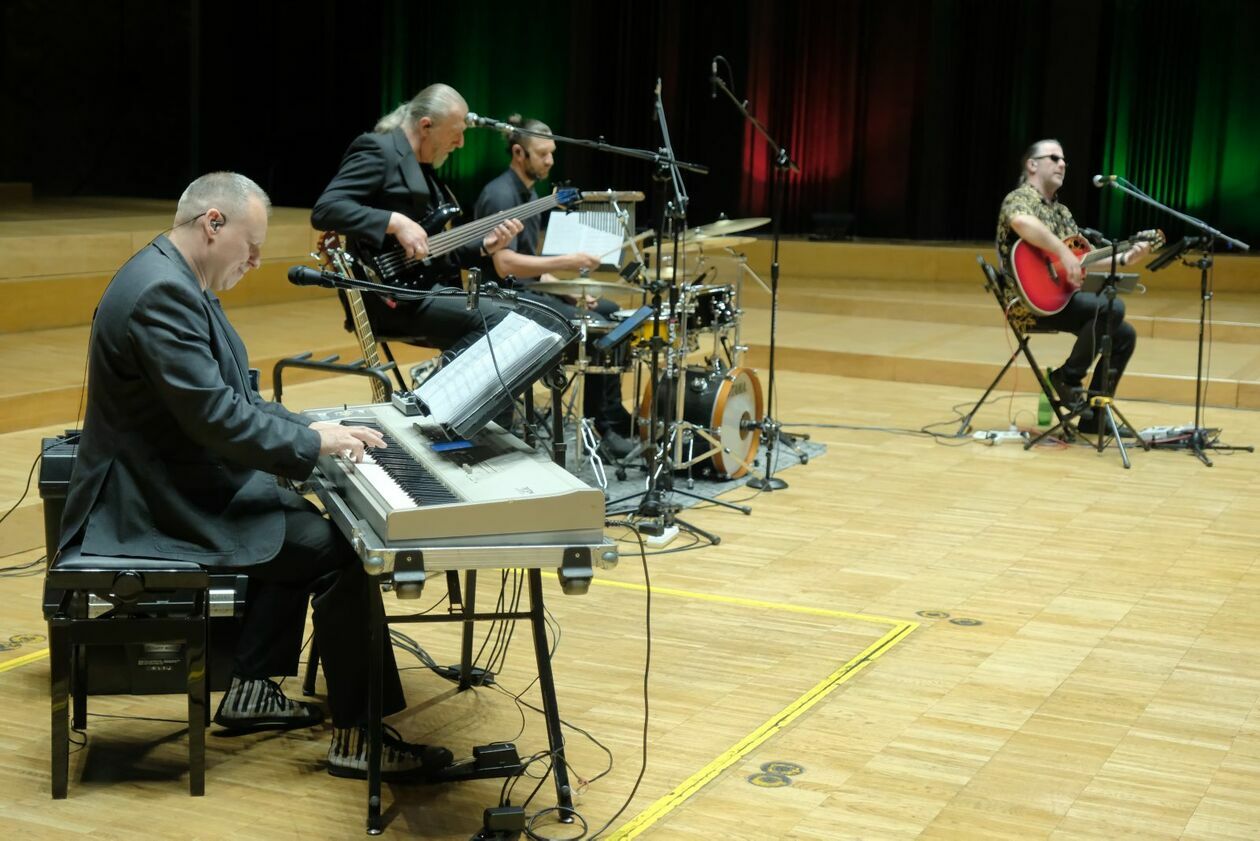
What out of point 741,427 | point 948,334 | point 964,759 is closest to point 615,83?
point 948,334

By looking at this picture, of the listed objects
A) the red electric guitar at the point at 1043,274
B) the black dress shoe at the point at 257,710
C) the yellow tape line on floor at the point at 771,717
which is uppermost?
the red electric guitar at the point at 1043,274

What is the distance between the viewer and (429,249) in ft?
15.7

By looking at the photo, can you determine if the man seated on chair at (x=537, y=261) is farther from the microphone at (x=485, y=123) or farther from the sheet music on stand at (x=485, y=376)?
the sheet music on stand at (x=485, y=376)

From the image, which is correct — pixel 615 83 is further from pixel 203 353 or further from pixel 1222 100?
pixel 203 353

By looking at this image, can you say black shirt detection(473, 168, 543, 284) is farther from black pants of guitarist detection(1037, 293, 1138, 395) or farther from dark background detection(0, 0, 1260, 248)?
dark background detection(0, 0, 1260, 248)

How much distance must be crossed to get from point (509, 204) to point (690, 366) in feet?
3.16

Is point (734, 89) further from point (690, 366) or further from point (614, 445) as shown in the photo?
point (690, 366)

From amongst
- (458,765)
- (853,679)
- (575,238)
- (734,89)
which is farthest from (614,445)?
Answer: (734,89)

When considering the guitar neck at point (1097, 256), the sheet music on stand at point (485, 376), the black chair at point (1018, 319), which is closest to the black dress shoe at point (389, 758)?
A: the sheet music on stand at point (485, 376)

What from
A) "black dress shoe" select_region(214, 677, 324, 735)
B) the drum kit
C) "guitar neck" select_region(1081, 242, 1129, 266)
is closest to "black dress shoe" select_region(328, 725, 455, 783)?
"black dress shoe" select_region(214, 677, 324, 735)

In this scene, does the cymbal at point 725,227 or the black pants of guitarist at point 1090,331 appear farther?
the black pants of guitarist at point 1090,331

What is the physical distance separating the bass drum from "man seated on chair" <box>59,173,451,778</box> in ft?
9.05

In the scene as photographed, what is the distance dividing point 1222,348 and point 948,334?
1.64 metres

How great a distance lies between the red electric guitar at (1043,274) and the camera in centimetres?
668
